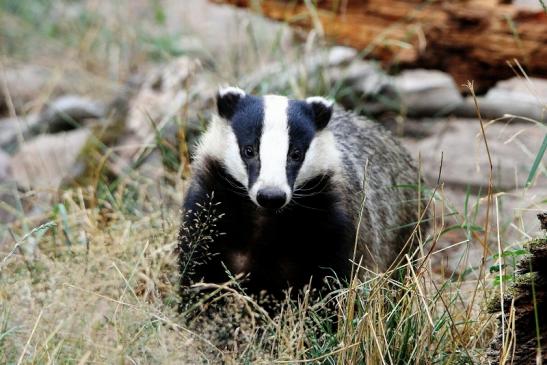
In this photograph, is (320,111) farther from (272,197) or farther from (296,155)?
(272,197)

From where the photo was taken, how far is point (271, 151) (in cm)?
308

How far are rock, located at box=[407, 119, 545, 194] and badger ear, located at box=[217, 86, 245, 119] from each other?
213cm

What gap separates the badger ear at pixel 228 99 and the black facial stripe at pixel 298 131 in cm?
19

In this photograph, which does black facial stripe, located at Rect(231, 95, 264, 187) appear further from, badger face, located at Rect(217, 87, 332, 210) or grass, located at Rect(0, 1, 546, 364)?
grass, located at Rect(0, 1, 546, 364)

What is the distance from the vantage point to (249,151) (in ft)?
10.4

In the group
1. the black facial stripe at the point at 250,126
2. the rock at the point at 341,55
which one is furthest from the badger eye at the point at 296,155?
the rock at the point at 341,55

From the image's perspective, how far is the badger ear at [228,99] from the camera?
3.37 meters

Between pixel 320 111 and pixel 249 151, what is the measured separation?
1.19 ft

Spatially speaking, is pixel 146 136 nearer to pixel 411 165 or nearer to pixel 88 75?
pixel 411 165

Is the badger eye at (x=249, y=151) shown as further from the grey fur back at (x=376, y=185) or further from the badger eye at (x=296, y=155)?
the grey fur back at (x=376, y=185)

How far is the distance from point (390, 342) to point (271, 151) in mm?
739

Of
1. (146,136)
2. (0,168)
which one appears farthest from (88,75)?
(146,136)

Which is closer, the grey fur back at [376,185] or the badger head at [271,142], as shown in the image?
the badger head at [271,142]

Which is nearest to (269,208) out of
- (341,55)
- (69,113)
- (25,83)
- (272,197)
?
(272,197)
